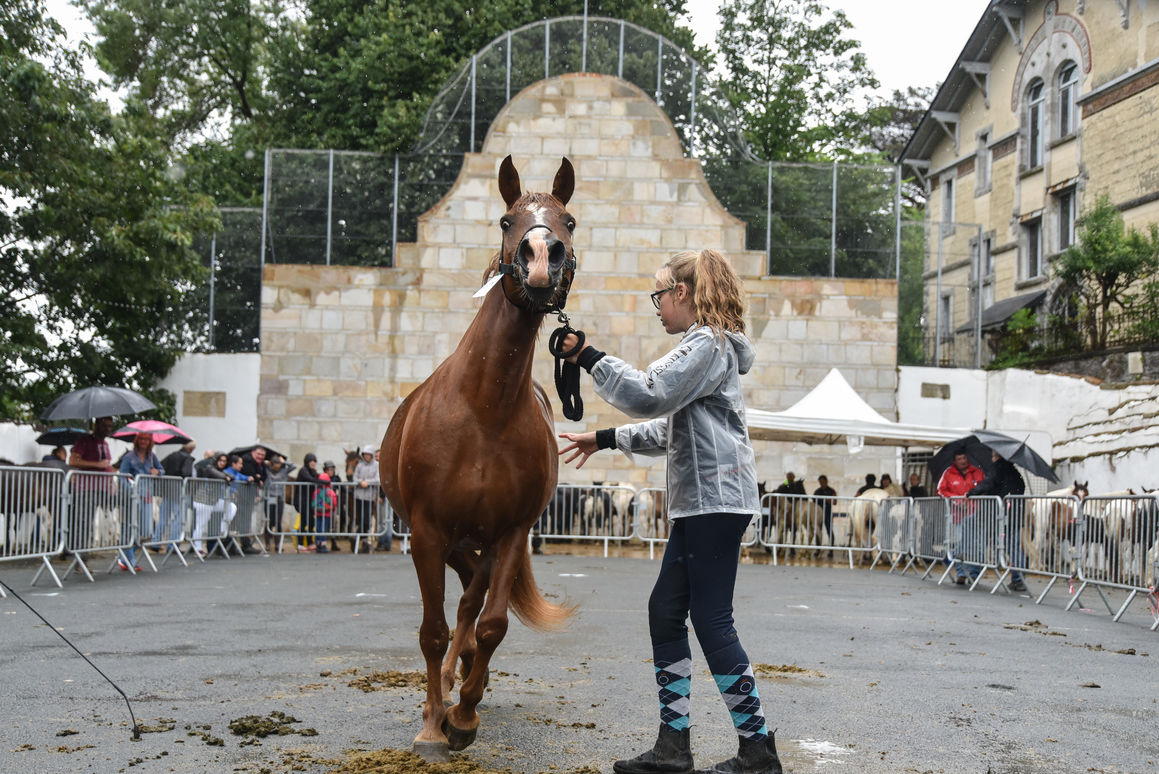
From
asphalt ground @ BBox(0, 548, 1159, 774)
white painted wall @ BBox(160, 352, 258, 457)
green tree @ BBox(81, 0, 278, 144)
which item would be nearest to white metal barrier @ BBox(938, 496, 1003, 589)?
asphalt ground @ BBox(0, 548, 1159, 774)

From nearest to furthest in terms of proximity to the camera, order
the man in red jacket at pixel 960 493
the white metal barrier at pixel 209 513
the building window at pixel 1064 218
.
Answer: the man in red jacket at pixel 960 493
the white metal barrier at pixel 209 513
the building window at pixel 1064 218

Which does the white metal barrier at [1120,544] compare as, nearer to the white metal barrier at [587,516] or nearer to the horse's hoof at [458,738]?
the horse's hoof at [458,738]

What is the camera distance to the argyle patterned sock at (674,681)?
4.84m

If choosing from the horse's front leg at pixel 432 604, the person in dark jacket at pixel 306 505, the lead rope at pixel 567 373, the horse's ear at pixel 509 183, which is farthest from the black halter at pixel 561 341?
the person in dark jacket at pixel 306 505

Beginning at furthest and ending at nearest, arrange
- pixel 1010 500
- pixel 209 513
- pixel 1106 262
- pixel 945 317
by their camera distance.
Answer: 1. pixel 945 317
2. pixel 1106 262
3. pixel 209 513
4. pixel 1010 500

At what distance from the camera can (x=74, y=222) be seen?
19938 mm

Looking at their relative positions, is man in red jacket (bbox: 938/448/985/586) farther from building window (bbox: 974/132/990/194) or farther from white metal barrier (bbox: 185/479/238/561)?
building window (bbox: 974/132/990/194)

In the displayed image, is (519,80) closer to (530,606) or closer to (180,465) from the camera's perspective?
(180,465)

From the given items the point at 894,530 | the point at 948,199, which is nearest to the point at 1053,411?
the point at 894,530

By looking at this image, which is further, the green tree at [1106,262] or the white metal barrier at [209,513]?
the green tree at [1106,262]

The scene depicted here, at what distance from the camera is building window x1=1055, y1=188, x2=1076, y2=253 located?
33.7 meters

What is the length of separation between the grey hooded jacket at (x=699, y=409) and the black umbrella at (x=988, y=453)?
12.4 meters

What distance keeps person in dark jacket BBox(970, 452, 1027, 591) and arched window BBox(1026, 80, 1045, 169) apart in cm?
2096

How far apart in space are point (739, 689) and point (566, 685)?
2.42 metres
